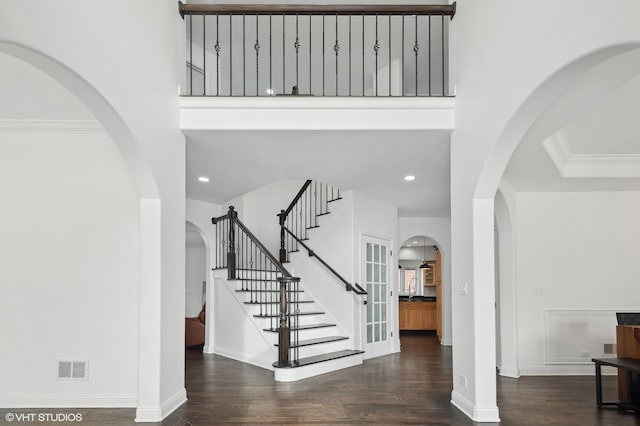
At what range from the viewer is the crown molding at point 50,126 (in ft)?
15.5

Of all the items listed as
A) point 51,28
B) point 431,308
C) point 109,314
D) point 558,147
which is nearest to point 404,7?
point 558,147

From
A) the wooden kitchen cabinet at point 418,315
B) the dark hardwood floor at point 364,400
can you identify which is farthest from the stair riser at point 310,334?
the wooden kitchen cabinet at point 418,315

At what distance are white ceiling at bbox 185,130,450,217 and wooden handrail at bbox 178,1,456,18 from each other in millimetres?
1247

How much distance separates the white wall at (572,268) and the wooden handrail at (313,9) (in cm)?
304

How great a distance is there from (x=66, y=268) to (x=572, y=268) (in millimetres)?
6266

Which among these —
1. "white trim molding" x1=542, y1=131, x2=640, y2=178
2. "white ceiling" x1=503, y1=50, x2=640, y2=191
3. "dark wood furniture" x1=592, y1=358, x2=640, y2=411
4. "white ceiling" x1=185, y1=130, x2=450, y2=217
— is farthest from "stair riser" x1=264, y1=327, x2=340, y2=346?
"white trim molding" x1=542, y1=131, x2=640, y2=178

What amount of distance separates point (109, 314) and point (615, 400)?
5360mm

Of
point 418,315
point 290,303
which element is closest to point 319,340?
point 290,303

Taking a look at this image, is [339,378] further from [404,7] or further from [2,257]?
[404,7]

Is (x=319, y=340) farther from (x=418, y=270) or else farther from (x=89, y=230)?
(x=418, y=270)

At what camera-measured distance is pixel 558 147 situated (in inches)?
209

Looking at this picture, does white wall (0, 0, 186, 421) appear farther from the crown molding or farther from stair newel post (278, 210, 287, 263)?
stair newel post (278, 210, 287, 263)

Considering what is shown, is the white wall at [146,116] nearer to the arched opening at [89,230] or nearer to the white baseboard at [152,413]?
the white baseboard at [152,413]

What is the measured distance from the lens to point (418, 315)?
11.6 meters
